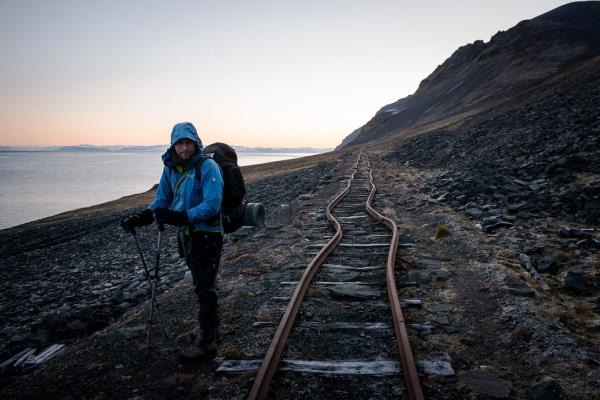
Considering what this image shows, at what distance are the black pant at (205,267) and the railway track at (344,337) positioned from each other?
1.96ft

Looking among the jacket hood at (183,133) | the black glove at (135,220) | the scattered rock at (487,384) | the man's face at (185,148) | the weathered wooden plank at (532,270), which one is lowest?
the scattered rock at (487,384)

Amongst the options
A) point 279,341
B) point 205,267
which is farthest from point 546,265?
point 205,267

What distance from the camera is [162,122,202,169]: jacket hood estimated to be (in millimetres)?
3799

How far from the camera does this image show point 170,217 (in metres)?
3.53

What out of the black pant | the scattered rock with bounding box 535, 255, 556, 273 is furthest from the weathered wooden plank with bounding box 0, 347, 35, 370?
the scattered rock with bounding box 535, 255, 556, 273

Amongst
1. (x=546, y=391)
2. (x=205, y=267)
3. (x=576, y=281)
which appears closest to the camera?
(x=546, y=391)

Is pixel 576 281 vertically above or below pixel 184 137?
below

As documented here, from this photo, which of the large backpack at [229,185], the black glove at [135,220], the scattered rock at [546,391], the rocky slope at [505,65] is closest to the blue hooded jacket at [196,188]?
the large backpack at [229,185]

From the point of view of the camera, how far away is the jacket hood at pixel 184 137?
3.80 m

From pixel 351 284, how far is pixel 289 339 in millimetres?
1703

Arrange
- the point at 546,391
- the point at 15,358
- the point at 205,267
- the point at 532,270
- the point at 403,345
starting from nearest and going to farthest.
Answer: the point at 546,391
the point at 403,345
the point at 205,267
the point at 15,358
the point at 532,270

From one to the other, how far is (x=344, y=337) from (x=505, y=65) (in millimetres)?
78053

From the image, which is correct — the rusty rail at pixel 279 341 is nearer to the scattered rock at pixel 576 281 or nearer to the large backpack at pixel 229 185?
the large backpack at pixel 229 185

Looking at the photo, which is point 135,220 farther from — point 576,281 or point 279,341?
point 576,281
